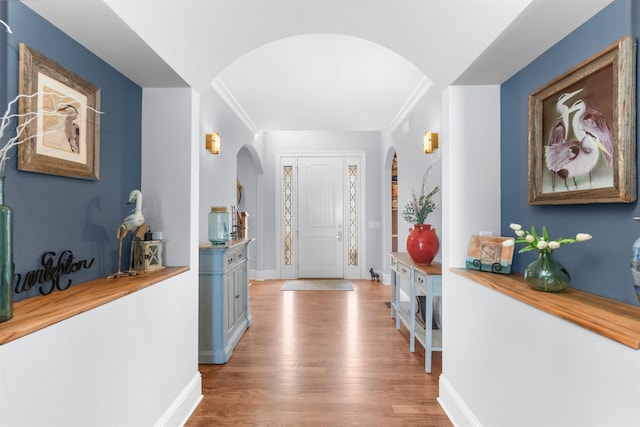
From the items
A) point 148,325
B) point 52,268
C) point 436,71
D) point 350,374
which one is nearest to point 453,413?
point 350,374

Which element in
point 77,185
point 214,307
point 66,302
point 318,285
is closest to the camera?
point 66,302

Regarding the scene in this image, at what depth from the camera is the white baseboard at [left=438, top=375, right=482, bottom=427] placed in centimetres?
182

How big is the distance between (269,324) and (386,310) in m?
1.45

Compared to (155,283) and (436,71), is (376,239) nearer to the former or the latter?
(436,71)

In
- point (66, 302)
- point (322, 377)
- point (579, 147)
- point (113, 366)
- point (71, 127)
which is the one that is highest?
point (71, 127)

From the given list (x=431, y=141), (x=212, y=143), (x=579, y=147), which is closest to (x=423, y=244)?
(x=431, y=141)

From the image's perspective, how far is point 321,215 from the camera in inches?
244

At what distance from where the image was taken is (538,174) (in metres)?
1.69

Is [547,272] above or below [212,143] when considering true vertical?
below

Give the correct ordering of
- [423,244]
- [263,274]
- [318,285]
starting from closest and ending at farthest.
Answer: [423,244] → [318,285] → [263,274]

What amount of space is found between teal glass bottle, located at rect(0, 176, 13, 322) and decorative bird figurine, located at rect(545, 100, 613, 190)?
2.06m

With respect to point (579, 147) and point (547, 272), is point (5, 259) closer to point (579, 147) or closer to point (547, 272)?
point (547, 272)

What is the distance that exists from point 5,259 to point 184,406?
4.62 ft

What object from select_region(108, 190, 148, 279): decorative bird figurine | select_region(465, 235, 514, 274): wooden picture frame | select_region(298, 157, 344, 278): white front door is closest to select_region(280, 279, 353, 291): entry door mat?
select_region(298, 157, 344, 278): white front door
